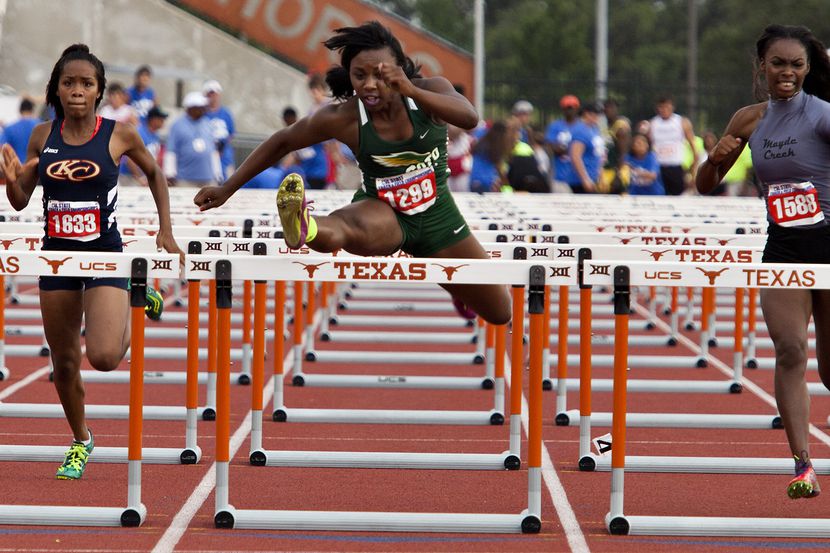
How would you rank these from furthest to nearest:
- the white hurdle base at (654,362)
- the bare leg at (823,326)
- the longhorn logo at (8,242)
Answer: the white hurdle base at (654,362), the longhorn logo at (8,242), the bare leg at (823,326)

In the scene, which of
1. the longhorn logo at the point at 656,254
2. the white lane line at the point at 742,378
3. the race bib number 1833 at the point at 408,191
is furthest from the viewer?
the white lane line at the point at 742,378

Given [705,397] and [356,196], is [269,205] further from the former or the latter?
[356,196]

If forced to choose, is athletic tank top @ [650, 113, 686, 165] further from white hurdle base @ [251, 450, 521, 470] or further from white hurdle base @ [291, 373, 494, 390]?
white hurdle base @ [251, 450, 521, 470]

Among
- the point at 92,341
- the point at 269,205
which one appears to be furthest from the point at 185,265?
the point at 269,205

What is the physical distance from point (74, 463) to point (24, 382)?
3605 mm

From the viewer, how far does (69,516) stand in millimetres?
5961

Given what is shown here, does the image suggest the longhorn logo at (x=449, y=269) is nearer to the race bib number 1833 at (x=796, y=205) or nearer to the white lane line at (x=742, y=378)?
the race bib number 1833 at (x=796, y=205)

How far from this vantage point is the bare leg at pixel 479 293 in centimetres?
688

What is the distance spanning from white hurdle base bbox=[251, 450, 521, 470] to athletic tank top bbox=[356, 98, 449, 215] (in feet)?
4.03

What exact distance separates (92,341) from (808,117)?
3.17 m

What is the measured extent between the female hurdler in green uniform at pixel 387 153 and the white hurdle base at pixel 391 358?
3986 mm

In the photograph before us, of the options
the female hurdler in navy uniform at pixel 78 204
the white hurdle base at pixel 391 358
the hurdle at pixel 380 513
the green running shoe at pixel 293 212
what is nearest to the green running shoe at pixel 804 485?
the hurdle at pixel 380 513

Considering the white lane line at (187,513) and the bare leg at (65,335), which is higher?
the bare leg at (65,335)

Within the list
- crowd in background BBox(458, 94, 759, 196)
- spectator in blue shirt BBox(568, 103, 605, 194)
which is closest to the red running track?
crowd in background BBox(458, 94, 759, 196)
